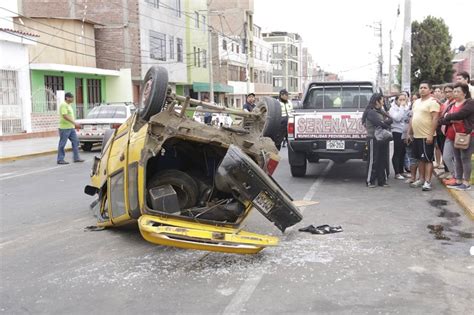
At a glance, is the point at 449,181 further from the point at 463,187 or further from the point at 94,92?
the point at 94,92

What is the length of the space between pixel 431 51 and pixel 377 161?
32.6 m

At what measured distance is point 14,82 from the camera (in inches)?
858

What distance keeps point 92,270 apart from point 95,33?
31176 mm

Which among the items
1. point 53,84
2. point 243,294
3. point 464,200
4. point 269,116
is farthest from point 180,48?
point 243,294

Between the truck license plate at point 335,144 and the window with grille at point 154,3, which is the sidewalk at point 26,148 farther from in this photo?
the window with grille at point 154,3

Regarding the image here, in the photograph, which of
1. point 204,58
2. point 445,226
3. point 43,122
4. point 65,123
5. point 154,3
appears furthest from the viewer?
point 204,58

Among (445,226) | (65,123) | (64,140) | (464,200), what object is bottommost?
(445,226)

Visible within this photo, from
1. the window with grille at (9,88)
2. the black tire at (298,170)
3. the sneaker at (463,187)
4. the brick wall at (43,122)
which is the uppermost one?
the window with grille at (9,88)

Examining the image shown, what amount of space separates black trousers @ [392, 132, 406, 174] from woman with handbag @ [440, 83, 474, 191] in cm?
120

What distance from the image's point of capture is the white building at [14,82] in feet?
68.5

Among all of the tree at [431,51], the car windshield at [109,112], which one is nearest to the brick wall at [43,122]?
the car windshield at [109,112]

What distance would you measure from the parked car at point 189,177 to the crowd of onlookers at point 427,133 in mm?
3163

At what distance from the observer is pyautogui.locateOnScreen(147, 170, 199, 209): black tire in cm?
598

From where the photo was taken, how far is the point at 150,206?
18.1 ft
